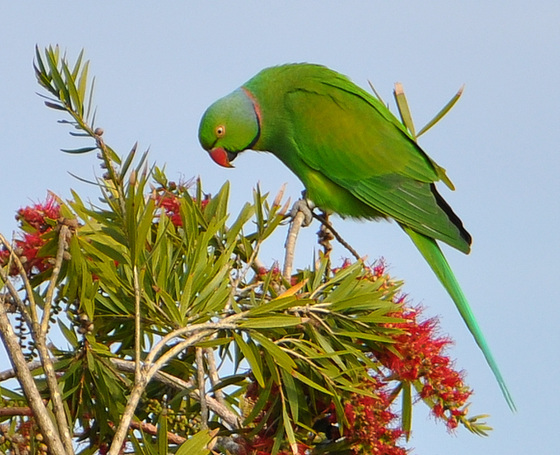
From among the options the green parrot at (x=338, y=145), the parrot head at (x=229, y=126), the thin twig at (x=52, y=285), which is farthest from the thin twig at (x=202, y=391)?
the parrot head at (x=229, y=126)

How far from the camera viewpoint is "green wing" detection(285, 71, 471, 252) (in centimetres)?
349

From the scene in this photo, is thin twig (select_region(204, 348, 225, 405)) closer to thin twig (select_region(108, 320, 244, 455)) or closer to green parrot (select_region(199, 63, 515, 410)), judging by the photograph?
thin twig (select_region(108, 320, 244, 455))

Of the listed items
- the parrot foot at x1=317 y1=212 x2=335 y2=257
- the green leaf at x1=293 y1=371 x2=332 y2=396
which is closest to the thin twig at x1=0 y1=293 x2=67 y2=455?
the green leaf at x1=293 y1=371 x2=332 y2=396

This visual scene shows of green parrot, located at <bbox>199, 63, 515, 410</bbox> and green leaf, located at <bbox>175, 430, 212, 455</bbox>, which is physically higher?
green parrot, located at <bbox>199, 63, 515, 410</bbox>

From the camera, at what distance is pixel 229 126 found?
3781 millimetres

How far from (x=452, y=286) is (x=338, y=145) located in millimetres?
967

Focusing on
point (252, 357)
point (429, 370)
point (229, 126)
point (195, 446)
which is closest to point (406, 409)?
point (429, 370)

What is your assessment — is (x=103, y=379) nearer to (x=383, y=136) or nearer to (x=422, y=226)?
(x=422, y=226)

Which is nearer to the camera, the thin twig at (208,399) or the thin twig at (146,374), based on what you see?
the thin twig at (146,374)

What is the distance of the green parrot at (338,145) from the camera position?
11.3 ft

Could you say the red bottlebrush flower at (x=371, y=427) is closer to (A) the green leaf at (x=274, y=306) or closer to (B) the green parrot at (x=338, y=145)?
(A) the green leaf at (x=274, y=306)

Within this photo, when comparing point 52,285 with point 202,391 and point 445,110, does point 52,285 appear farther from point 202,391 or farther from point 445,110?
point 445,110

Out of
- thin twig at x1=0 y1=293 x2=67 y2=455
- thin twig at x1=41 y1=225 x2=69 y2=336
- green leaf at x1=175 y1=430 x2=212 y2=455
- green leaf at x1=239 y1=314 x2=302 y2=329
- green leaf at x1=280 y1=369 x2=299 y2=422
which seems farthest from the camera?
green leaf at x1=280 y1=369 x2=299 y2=422

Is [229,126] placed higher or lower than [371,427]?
higher
